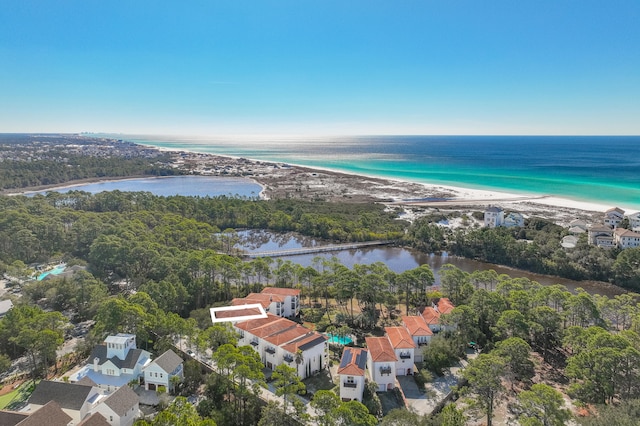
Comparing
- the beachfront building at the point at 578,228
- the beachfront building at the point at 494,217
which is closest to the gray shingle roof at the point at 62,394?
the beachfront building at the point at 494,217

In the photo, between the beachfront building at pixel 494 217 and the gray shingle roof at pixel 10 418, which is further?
the beachfront building at pixel 494 217

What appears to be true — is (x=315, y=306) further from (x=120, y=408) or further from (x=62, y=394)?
(x=62, y=394)

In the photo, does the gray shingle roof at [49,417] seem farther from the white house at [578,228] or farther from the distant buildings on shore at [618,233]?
the white house at [578,228]

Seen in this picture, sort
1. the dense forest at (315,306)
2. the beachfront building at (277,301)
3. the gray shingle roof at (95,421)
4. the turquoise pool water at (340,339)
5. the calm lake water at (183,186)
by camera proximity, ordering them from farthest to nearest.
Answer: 1. the calm lake water at (183,186)
2. the beachfront building at (277,301)
3. the turquoise pool water at (340,339)
4. the dense forest at (315,306)
5. the gray shingle roof at (95,421)

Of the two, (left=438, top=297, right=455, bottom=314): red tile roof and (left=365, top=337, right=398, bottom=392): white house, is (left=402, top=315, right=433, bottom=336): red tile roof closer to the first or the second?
(left=438, top=297, right=455, bottom=314): red tile roof

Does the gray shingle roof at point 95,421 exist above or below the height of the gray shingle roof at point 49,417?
below

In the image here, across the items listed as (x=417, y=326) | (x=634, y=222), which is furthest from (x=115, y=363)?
(x=634, y=222)
